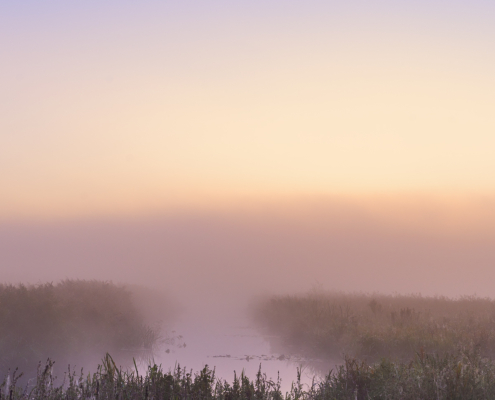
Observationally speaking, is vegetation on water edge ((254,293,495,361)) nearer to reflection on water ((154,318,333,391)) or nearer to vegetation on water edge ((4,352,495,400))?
reflection on water ((154,318,333,391))

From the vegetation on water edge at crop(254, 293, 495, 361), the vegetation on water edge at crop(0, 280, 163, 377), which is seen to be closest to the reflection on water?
the vegetation on water edge at crop(254, 293, 495, 361)

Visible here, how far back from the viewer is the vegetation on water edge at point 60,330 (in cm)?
1808

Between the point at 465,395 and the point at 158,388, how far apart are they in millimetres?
5153

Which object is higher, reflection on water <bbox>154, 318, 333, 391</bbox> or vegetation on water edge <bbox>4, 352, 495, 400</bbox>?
vegetation on water edge <bbox>4, 352, 495, 400</bbox>

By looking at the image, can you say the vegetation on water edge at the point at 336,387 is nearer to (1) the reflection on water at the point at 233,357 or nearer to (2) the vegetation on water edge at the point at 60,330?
(1) the reflection on water at the point at 233,357

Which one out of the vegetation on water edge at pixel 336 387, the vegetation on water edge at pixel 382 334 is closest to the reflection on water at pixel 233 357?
the vegetation on water edge at pixel 382 334

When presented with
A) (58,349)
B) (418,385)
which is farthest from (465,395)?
(58,349)

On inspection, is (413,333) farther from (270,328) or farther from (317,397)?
(270,328)

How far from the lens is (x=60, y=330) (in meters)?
20.0

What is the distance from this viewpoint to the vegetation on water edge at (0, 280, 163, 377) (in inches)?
712

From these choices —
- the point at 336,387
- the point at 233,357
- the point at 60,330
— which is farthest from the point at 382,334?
the point at 60,330

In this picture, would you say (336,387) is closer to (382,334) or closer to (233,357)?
(382,334)

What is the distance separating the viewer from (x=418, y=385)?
8.95 metres

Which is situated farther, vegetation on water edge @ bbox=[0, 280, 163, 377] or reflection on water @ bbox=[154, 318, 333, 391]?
vegetation on water edge @ bbox=[0, 280, 163, 377]
